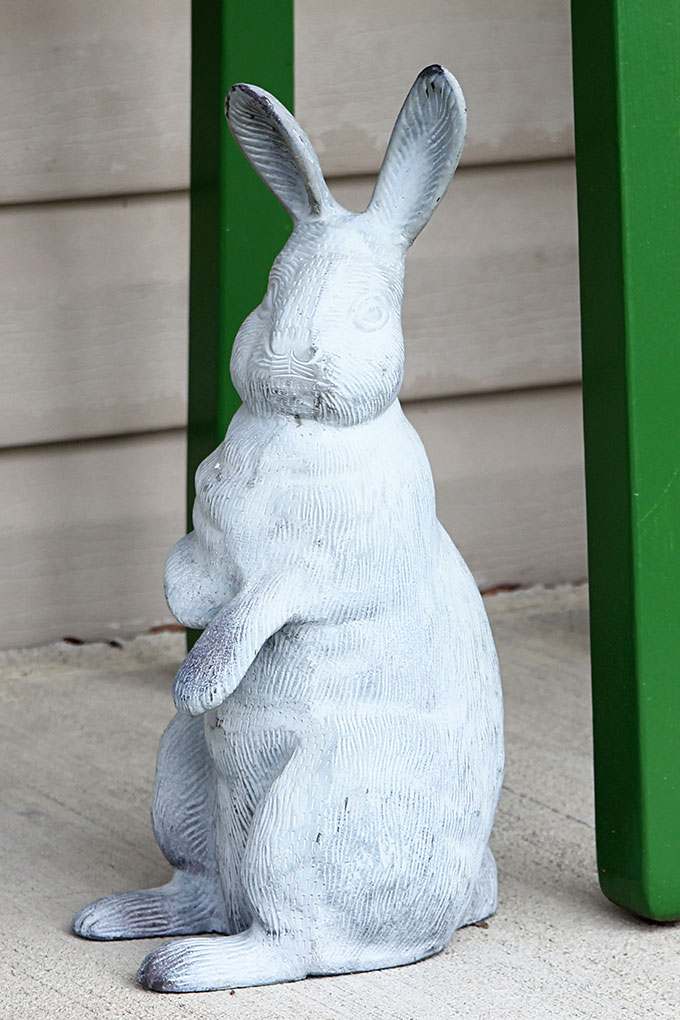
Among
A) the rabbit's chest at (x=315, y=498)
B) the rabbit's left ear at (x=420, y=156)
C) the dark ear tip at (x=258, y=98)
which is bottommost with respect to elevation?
the rabbit's chest at (x=315, y=498)

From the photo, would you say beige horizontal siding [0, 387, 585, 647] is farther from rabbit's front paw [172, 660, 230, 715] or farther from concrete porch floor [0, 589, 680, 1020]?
rabbit's front paw [172, 660, 230, 715]

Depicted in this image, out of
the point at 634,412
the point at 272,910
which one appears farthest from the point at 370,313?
the point at 272,910

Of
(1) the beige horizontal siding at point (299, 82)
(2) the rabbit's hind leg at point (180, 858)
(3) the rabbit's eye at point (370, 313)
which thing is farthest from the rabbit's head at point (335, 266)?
(1) the beige horizontal siding at point (299, 82)

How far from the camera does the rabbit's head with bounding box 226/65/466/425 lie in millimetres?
1854

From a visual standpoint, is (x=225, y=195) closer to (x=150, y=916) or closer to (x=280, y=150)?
(x=280, y=150)

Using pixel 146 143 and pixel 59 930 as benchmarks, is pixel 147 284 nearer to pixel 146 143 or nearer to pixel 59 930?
pixel 146 143

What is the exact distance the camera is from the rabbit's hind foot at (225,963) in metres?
1.87

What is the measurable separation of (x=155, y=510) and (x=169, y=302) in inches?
15.3

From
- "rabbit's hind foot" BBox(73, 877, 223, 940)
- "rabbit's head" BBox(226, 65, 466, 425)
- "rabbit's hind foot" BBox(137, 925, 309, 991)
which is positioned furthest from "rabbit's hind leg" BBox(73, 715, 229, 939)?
"rabbit's head" BBox(226, 65, 466, 425)

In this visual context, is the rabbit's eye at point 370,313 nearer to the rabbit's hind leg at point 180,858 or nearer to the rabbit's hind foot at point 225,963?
the rabbit's hind leg at point 180,858

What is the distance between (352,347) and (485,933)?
2.34 ft

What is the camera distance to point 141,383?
3223 millimetres

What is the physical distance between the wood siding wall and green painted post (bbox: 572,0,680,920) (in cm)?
131

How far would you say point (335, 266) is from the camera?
1.88m
